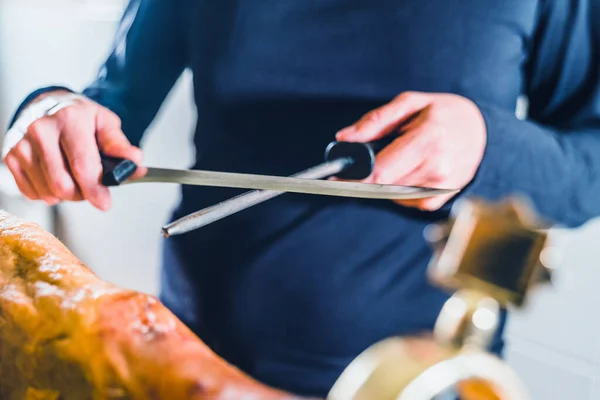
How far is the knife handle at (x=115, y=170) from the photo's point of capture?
328mm

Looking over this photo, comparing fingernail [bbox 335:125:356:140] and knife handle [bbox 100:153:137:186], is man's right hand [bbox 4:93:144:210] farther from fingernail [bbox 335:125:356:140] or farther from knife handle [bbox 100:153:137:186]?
fingernail [bbox 335:125:356:140]

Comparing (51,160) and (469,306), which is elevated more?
(51,160)

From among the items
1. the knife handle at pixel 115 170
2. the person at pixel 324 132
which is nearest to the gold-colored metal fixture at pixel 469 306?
the person at pixel 324 132

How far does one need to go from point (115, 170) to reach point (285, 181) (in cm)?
11

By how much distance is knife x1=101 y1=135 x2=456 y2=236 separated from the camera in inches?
11.5

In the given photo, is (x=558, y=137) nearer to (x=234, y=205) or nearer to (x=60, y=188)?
(x=234, y=205)

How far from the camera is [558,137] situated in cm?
34

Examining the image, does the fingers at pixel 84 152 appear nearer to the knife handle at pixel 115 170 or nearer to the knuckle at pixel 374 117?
the knife handle at pixel 115 170

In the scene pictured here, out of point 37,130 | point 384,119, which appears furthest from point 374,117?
point 37,130

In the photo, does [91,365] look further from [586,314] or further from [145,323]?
[586,314]

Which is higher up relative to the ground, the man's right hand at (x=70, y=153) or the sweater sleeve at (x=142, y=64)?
the sweater sleeve at (x=142, y=64)

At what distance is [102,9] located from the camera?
381mm

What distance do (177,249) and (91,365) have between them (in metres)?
0.09

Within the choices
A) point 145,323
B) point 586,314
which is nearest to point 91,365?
point 145,323
